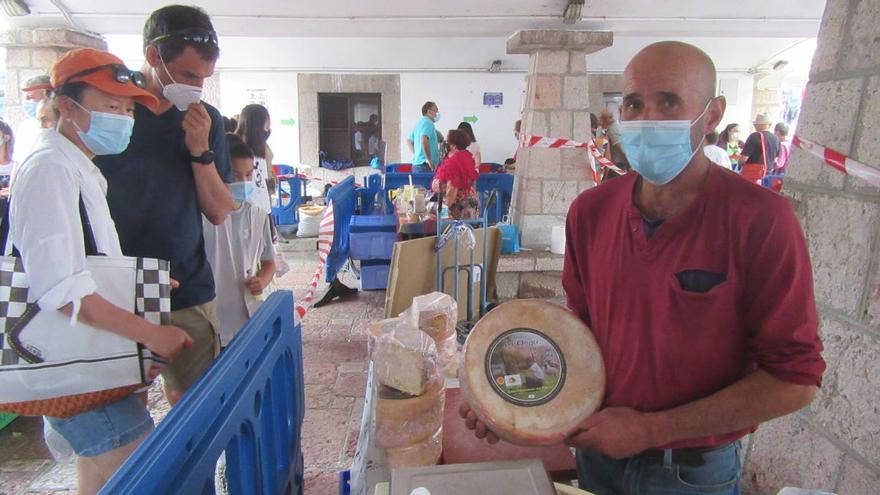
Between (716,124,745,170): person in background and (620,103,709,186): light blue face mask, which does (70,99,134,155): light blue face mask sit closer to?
(620,103,709,186): light blue face mask

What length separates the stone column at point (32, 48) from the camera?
532 cm

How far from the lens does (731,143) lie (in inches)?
456

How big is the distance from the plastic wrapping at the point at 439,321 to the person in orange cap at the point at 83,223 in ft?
2.97

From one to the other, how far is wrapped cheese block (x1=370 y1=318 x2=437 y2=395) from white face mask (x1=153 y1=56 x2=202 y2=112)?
3.79 ft

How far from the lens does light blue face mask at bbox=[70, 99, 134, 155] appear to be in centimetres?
166

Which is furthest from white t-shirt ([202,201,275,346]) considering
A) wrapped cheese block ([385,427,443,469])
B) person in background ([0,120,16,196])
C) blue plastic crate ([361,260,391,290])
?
person in background ([0,120,16,196])

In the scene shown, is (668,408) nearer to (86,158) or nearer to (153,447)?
(153,447)

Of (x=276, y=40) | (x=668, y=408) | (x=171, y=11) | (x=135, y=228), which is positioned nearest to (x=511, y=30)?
(x=171, y=11)

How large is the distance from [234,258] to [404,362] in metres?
1.52

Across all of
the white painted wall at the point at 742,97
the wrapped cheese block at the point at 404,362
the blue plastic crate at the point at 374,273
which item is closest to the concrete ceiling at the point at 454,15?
the blue plastic crate at the point at 374,273

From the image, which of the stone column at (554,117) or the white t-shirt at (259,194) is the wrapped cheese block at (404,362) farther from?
the stone column at (554,117)

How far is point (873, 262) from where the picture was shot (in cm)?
175

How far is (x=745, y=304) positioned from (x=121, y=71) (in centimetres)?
193

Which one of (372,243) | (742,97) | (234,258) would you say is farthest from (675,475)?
(742,97)
